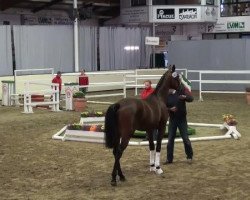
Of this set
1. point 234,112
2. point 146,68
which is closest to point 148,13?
point 146,68

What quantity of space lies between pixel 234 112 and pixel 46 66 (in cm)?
1154

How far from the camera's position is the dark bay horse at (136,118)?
7.96 metres

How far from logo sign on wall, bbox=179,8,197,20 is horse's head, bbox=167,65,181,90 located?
2053 cm

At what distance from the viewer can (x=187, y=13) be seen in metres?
29.1

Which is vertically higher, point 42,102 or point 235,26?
point 235,26

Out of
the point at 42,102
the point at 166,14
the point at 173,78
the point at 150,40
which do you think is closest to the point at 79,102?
the point at 42,102

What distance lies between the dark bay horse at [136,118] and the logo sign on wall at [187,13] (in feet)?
Answer: 67.4

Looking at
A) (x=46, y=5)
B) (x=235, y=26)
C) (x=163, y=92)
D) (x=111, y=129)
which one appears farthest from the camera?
(x=235, y=26)

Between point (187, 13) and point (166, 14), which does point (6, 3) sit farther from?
point (187, 13)

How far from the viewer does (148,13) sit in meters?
29.1

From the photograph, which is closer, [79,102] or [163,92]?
[163,92]

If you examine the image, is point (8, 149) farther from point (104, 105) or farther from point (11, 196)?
point (104, 105)

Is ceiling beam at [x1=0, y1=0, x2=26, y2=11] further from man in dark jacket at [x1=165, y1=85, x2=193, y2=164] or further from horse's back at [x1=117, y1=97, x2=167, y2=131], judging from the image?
horse's back at [x1=117, y1=97, x2=167, y2=131]

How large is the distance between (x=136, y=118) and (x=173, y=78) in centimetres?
129
